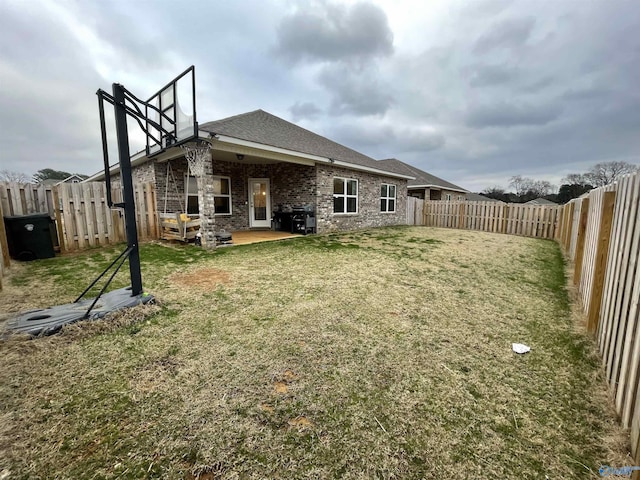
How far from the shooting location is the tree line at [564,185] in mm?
35875

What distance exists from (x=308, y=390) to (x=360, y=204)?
36.8ft

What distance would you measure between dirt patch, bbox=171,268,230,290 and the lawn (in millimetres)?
320

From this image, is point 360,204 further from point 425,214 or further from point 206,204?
point 206,204

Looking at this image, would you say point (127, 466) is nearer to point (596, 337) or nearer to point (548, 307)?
point (596, 337)

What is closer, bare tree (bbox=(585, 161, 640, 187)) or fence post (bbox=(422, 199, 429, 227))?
fence post (bbox=(422, 199, 429, 227))

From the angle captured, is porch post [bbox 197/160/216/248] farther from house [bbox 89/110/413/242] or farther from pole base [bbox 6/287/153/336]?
pole base [bbox 6/287/153/336]

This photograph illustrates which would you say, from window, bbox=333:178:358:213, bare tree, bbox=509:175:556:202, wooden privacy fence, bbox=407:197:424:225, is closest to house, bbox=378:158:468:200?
wooden privacy fence, bbox=407:197:424:225

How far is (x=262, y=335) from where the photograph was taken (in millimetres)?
2812

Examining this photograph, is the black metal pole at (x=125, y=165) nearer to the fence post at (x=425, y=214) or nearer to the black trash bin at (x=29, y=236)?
the black trash bin at (x=29, y=236)

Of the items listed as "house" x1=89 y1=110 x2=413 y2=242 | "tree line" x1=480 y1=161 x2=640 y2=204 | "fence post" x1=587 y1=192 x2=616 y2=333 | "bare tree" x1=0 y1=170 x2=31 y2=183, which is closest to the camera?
"fence post" x1=587 y1=192 x2=616 y2=333

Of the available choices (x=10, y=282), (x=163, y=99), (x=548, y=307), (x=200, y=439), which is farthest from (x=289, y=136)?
(x=200, y=439)

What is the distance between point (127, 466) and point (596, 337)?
4.16 m

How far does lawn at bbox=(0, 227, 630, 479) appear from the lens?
1.46 metres

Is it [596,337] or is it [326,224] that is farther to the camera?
[326,224]
